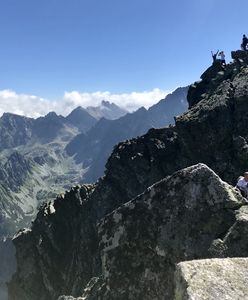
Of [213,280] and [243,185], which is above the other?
[243,185]

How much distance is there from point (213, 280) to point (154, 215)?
656cm

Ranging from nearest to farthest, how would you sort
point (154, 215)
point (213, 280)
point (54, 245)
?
point (213, 280) < point (154, 215) < point (54, 245)

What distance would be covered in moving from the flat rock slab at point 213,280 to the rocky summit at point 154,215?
164 millimetres

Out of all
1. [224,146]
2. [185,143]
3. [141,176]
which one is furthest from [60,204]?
[224,146]

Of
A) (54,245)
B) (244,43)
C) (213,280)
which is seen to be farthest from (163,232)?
(54,245)

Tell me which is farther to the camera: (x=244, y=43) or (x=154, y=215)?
(x=244, y=43)

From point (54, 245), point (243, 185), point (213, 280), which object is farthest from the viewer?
point (54, 245)

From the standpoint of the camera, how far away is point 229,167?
80938 millimetres

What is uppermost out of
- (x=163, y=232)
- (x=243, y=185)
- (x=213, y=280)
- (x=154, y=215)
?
(x=243, y=185)

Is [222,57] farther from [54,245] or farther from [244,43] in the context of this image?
[54,245]

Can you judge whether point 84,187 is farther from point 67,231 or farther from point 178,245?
point 178,245

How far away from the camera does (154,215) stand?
17594 millimetres

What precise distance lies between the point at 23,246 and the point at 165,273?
122897 millimetres

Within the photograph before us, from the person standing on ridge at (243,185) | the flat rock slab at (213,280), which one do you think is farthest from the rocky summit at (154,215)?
the person standing on ridge at (243,185)
